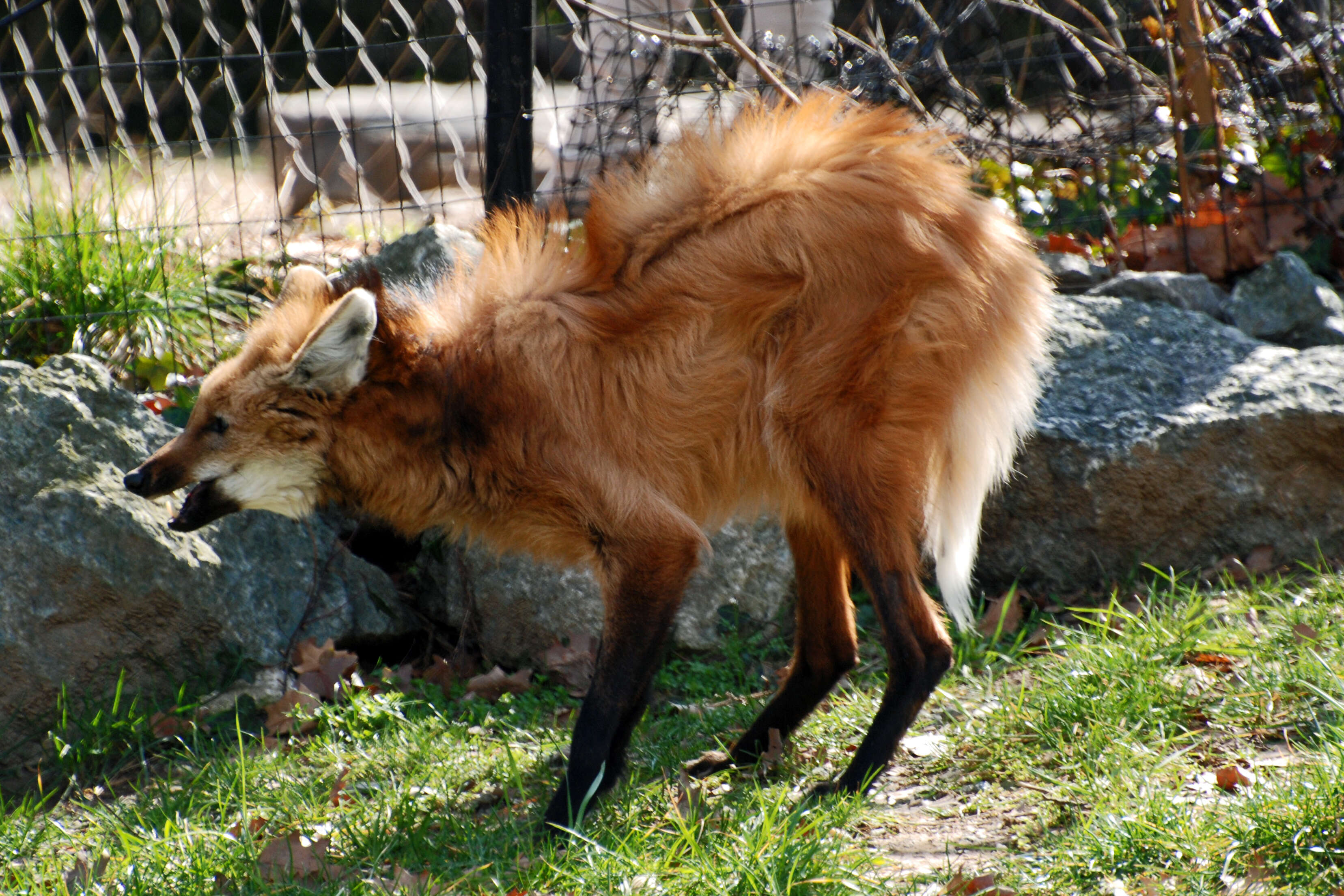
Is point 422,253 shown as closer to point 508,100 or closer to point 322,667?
point 508,100

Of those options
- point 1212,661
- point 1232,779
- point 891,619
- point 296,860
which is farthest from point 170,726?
point 1212,661

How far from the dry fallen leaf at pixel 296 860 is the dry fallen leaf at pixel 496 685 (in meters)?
0.85

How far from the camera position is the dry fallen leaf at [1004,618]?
123 inches

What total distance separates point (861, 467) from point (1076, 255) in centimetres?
269

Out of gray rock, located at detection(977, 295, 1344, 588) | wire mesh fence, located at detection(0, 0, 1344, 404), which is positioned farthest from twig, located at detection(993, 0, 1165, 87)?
gray rock, located at detection(977, 295, 1344, 588)

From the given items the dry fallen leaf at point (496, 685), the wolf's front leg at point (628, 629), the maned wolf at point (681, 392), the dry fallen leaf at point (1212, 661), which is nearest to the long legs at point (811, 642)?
the maned wolf at point (681, 392)

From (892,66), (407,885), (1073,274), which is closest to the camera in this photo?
(407,885)

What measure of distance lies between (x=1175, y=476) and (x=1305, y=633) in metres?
0.69

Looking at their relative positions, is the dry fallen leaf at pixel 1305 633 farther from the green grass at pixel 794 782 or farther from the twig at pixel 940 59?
the twig at pixel 940 59

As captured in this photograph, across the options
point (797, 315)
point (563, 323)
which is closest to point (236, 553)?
point (563, 323)

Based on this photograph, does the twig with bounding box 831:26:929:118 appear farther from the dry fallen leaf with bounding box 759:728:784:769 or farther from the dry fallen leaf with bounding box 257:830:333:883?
the dry fallen leaf with bounding box 257:830:333:883

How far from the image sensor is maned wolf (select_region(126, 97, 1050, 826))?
2.40 metres

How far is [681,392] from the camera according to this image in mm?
2473

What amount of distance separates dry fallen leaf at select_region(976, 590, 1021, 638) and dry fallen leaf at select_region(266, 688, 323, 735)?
1.82 metres
